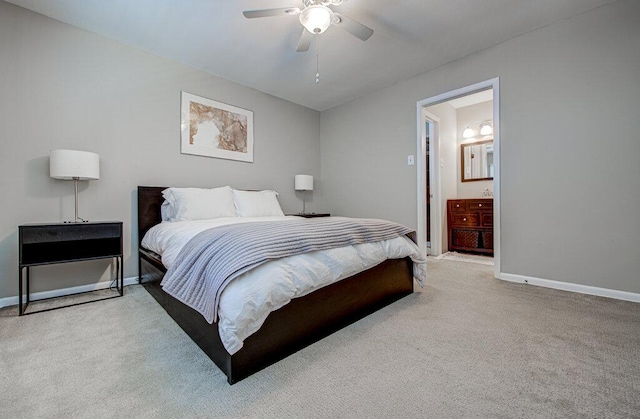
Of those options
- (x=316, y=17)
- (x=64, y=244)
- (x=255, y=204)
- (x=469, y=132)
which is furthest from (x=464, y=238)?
(x=64, y=244)

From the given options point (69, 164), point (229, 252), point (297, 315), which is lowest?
→ point (297, 315)

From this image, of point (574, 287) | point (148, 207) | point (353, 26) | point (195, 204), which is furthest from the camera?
point (148, 207)

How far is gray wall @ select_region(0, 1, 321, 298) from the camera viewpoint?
2.20 m

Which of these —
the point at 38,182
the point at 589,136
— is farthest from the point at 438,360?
the point at 38,182

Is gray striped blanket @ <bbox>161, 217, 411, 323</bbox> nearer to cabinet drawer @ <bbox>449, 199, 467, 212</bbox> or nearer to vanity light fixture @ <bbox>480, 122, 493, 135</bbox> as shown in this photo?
cabinet drawer @ <bbox>449, 199, 467, 212</bbox>

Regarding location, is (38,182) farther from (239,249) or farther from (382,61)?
(382,61)

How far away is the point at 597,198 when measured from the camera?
7.55 ft

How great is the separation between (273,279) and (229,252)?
0.25m

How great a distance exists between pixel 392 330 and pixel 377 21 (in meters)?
2.59

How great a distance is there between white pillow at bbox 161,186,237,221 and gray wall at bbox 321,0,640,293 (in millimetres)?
2946

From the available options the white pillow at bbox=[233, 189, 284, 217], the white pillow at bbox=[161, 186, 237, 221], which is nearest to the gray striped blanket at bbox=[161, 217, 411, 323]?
the white pillow at bbox=[161, 186, 237, 221]

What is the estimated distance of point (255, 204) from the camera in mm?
3211

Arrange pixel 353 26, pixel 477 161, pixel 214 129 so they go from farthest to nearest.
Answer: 1. pixel 477 161
2. pixel 214 129
3. pixel 353 26

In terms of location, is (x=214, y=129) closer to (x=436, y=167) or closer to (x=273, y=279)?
(x=273, y=279)
